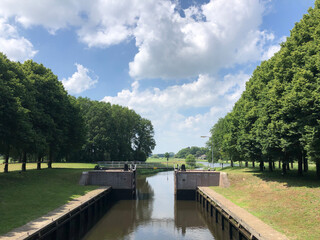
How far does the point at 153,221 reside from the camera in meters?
25.8

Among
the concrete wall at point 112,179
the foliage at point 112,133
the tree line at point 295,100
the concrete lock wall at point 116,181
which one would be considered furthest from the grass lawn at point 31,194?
the foliage at point 112,133

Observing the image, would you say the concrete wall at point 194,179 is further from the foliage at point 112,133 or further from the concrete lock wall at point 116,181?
the foliage at point 112,133

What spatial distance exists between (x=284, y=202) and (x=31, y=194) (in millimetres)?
23315

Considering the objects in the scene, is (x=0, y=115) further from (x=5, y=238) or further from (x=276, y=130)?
(x=276, y=130)

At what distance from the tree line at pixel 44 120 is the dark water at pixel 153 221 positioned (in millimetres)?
13164

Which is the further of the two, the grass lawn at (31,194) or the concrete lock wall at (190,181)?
the concrete lock wall at (190,181)

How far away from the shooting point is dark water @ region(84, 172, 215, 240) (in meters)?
A: 21.2

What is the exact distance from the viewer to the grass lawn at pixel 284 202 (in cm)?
1528

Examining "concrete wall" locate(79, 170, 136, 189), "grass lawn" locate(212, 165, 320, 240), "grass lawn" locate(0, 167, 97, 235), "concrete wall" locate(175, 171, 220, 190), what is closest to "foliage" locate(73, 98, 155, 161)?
"concrete wall" locate(79, 170, 136, 189)

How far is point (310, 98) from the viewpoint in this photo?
68.5ft

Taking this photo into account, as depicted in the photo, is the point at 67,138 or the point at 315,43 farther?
the point at 67,138

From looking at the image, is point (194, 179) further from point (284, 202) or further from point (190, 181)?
point (284, 202)

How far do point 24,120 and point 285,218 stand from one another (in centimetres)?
2796

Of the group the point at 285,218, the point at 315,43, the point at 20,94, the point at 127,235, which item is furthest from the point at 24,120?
the point at 315,43
